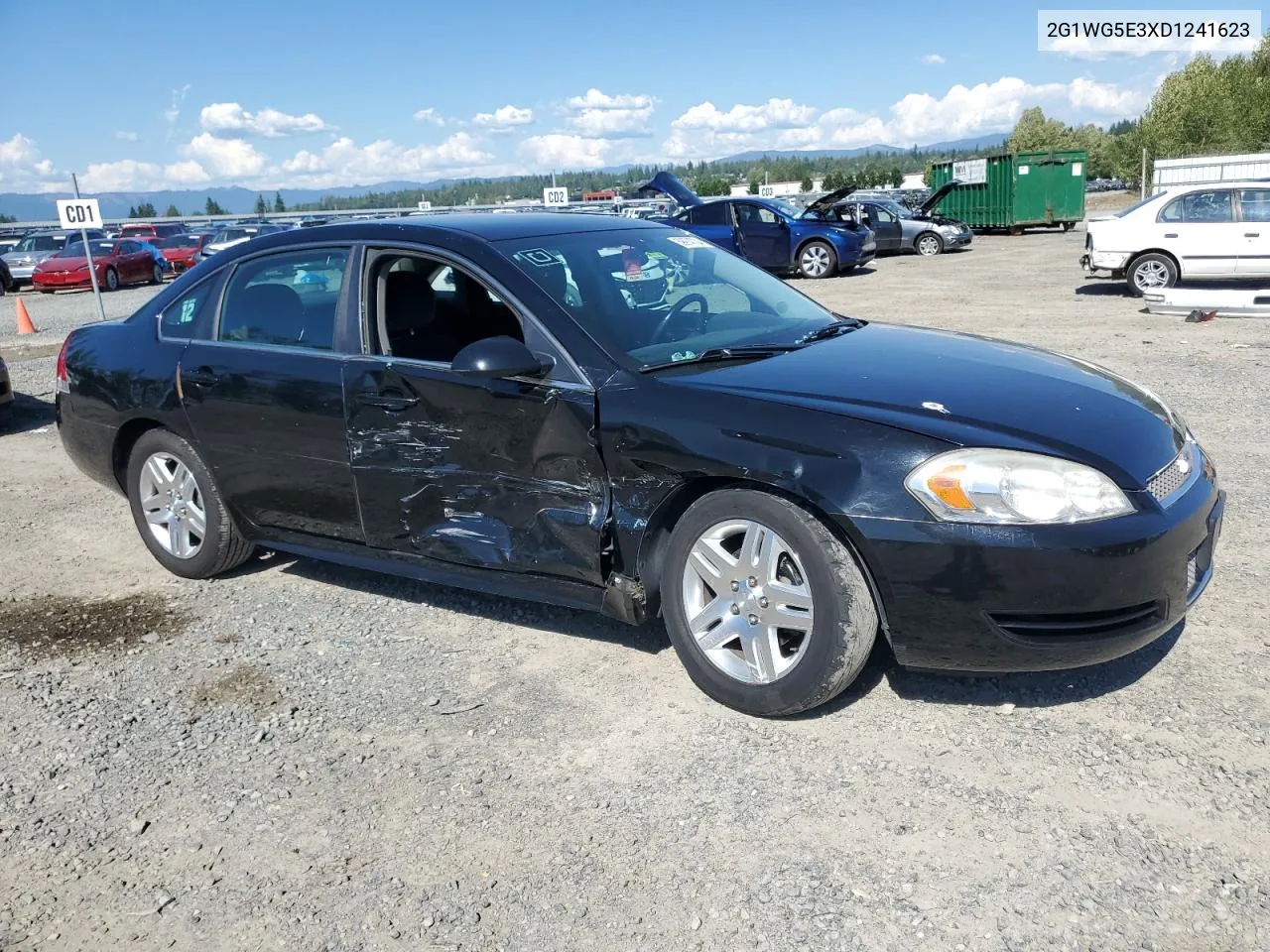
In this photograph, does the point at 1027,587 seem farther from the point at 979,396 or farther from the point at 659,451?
the point at 659,451

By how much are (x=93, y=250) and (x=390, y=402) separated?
1036 inches

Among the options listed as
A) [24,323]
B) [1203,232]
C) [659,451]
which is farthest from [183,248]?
[659,451]

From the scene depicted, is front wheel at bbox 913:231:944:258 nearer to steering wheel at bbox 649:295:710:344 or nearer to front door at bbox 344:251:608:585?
steering wheel at bbox 649:295:710:344

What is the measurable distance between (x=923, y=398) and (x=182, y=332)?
3427 millimetres

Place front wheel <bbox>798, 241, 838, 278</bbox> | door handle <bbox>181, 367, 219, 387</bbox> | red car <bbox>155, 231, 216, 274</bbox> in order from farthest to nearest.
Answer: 1. red car <bbox>155, 231, 216, 274</bbox>
2. front wheel <bbox>798, 241, 838, 278</bbox>
3. door handle <bbox>181, 367, 219, 387</bbox>

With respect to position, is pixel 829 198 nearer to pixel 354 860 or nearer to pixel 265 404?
pixel 265 404

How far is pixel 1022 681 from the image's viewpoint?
372cm

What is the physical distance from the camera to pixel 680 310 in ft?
13.9

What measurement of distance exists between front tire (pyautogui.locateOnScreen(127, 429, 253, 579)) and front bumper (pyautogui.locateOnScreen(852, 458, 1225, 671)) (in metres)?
3.16

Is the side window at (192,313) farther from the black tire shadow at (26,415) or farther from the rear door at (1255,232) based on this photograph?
the rear door at (1255,232)

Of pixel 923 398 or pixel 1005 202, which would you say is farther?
pixel 1005 202

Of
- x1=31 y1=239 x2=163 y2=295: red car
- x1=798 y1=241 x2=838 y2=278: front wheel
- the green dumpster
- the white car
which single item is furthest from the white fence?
x1=31 y1=239 x2=163 y2=295: red car

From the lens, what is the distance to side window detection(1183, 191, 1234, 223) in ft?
47.9

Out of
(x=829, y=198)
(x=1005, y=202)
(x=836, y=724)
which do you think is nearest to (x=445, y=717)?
(x=836, y=724)
